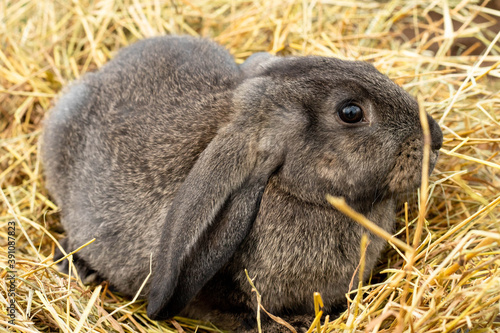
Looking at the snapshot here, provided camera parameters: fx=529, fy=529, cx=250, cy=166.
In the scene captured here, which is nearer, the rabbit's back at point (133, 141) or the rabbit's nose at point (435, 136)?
the rabbit's nose at point (435, 136)

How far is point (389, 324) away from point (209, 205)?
4.03 ft

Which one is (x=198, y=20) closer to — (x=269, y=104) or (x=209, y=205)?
(x=269, y=104)

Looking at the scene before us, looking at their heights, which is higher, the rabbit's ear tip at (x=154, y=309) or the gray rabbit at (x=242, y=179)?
the gray rabbit at (x=242, y=179)

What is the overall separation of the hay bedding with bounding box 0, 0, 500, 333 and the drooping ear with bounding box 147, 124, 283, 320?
1.66ft

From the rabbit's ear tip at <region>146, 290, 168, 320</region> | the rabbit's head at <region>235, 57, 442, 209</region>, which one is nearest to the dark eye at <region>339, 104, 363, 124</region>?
the rabbit's head at <region>235, 57, 442, 209</region>

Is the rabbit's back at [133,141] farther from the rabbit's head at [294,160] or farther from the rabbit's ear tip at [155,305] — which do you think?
the rabbit's ear tip at [155,305]

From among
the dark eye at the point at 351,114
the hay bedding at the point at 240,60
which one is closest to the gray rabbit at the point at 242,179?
the dark eye at the point at 351,114

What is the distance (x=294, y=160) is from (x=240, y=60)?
2521 millimetres

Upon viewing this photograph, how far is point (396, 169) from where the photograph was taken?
3271 millimetres

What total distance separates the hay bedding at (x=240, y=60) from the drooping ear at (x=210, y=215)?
0.50 meters

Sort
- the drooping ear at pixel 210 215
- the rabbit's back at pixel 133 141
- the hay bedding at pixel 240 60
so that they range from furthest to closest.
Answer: the rabbit's back at pixel 133 141 < the hay bedding at pixel 240 60 < the drooping ear at pixel 210 215

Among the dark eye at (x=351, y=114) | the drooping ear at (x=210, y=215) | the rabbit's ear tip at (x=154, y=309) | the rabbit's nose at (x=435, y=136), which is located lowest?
the rabbit's ear tip at (x=154, y=309)

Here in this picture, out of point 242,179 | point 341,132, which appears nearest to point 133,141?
point 242,179

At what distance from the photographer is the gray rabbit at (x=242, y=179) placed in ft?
10.6
